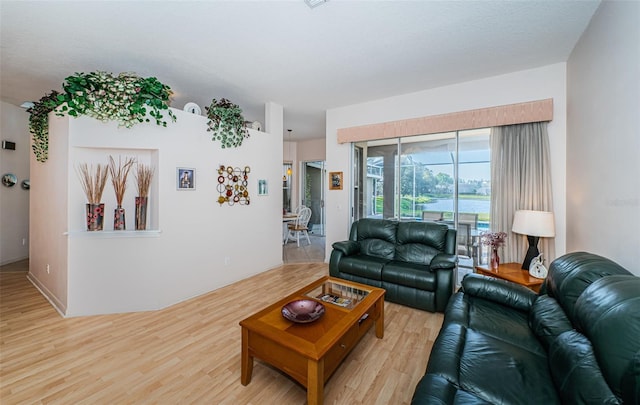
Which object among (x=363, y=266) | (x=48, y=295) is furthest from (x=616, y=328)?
(x=48, y=295)

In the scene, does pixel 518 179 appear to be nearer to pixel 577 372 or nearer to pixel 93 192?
pixel 577 372

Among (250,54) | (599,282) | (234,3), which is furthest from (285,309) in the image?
(250,54)

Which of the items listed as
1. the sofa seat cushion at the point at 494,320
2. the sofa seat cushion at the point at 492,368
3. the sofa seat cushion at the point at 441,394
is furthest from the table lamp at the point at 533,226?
the sofa seat cushion at the point at 441,394

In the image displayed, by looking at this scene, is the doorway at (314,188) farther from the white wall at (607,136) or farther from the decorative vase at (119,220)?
the white wall at (607,136)

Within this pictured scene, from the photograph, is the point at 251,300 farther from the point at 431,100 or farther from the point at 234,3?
the point at 431,100

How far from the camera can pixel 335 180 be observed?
479cm

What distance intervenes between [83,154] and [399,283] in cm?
382

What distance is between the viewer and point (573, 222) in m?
2.74

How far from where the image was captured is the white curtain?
3.09 meters

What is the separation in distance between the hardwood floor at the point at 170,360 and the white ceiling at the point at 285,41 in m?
2.86

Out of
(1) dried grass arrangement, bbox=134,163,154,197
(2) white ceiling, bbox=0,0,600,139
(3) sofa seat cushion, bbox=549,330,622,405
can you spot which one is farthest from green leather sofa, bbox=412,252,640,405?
(1) dried grass arrangement, bbox=134,163,154,197

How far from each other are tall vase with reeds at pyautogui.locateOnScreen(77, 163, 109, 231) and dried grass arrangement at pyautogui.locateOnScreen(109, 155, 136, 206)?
11 centimetres

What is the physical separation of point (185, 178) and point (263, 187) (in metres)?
1.28

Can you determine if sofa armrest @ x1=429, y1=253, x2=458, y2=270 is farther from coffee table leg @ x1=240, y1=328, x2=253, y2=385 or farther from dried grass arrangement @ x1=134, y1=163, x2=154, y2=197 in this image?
dried grass arrangement @ x1=134, y1=163, x2=154, y2=197
